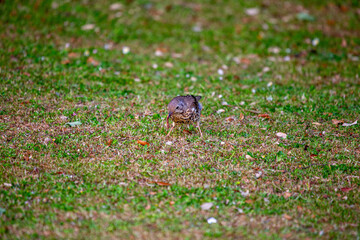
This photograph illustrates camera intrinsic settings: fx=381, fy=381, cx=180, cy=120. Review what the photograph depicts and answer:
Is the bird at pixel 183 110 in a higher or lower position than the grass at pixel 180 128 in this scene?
higher

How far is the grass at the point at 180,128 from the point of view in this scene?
4906mm

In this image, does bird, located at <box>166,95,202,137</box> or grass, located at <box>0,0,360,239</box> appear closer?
grass, located at <box>0,0,360,239</box>

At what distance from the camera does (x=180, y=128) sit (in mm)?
7188

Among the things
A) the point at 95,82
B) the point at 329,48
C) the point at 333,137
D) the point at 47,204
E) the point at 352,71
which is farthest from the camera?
the point at 329,48

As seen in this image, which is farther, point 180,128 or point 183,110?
point 180,128

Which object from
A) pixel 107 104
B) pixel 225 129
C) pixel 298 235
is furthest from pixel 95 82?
pixel 298 235

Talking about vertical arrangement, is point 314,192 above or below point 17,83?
below

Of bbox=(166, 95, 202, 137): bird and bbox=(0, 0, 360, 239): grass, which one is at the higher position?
bbox=(166, 95, 202, 137): bird

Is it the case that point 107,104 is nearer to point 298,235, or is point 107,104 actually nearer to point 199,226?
point 199,226

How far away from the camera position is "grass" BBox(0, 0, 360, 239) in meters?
4.91

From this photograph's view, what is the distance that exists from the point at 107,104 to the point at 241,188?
3.69 meters

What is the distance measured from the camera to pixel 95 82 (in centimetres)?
895

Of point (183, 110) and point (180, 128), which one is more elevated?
point (183, 110)

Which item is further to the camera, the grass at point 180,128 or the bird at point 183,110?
the bird at point 183,110
